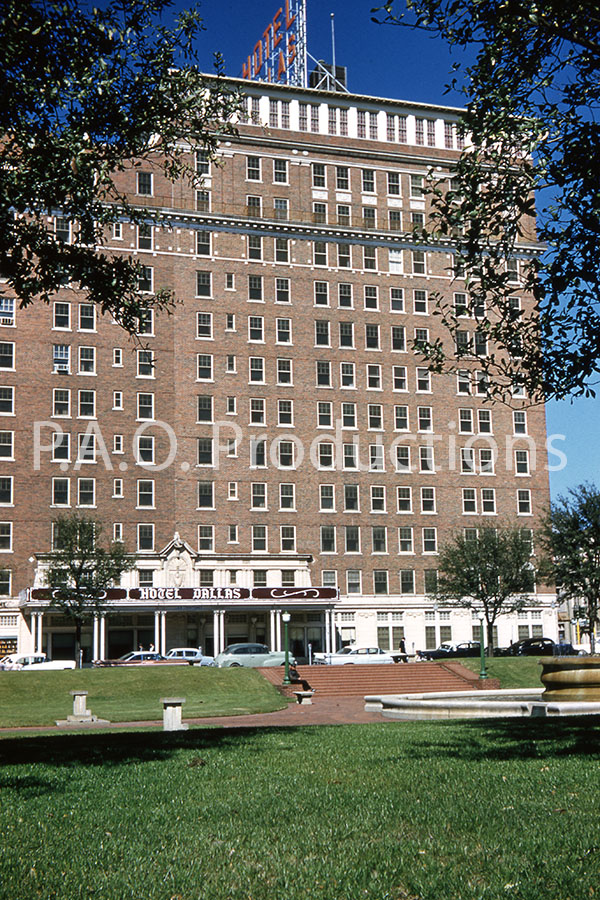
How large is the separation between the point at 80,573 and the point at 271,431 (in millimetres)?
20274

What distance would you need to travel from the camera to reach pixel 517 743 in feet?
51.2

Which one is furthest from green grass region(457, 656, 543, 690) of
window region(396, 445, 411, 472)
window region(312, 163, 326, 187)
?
window region(312, 163, 326, 187)

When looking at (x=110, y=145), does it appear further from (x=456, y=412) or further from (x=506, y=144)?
(x=456, y=412)

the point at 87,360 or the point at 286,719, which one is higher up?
the point at 87,360

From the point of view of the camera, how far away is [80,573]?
67438 millimetres

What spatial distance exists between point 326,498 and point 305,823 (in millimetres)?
70999

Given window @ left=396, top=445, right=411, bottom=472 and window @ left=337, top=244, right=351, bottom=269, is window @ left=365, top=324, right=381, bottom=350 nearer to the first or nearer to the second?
window @ left=337, top=244, right=351, bottom=269

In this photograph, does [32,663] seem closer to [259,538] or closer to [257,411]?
[259,538]

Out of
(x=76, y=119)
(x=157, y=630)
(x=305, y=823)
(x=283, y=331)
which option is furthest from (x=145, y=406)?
(x=305, y=823)

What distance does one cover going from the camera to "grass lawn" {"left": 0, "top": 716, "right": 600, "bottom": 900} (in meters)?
8.11

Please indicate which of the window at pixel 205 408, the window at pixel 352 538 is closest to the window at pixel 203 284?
the window at pixel 205 408

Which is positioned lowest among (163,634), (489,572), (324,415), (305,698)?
(305,698)

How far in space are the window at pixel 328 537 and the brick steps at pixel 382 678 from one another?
24553 millimetres

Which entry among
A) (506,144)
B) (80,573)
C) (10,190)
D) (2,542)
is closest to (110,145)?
(10,190)
